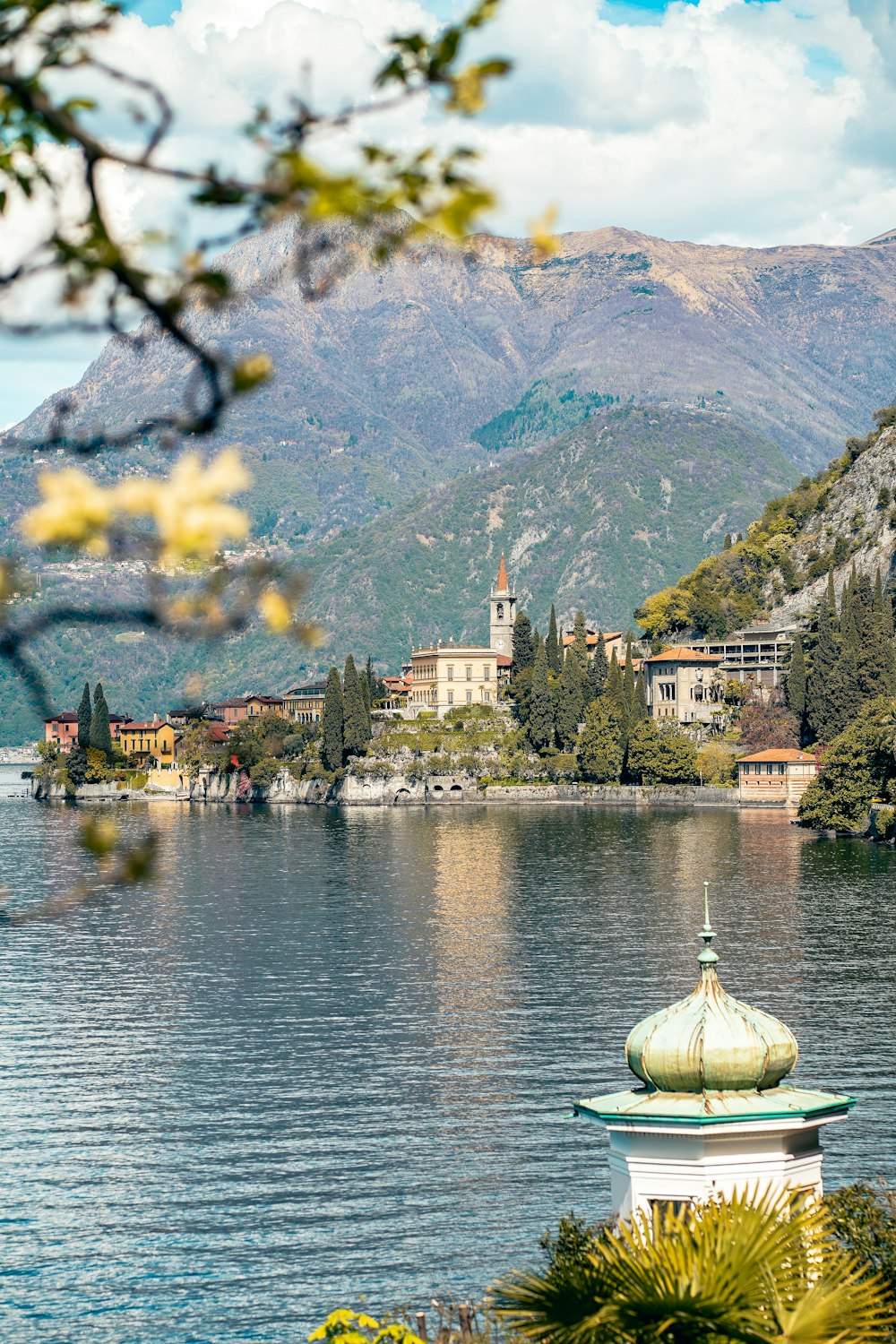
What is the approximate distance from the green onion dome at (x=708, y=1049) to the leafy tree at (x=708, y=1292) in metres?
4.50

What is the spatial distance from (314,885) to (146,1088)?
64420 millimetres

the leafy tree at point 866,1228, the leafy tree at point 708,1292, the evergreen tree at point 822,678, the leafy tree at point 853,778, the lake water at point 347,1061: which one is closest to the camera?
the leafy tree at point 708,1292

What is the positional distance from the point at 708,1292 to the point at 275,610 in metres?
11.3

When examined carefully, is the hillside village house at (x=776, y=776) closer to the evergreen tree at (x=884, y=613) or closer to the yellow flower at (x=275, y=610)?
the evergreen tree at (x=884, y=613)

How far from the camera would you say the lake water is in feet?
133

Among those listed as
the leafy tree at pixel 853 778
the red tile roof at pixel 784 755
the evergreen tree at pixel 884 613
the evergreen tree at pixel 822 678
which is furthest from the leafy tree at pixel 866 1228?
the red tile roof at pixel 784 755

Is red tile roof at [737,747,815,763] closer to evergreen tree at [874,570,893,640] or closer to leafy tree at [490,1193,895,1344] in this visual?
evergreen tree at [874,570,893,640]

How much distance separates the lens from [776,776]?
193m

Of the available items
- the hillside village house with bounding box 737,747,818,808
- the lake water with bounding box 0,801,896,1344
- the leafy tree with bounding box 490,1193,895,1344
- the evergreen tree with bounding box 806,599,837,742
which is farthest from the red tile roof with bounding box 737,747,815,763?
the leafy tree with bounding box 490,1193,895,1344

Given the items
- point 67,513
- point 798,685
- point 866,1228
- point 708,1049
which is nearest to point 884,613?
point 798,685

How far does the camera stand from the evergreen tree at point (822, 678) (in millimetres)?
180625

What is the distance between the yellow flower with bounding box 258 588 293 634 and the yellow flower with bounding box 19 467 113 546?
780 millimetres

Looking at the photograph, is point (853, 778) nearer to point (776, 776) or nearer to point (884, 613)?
point (884, 613)

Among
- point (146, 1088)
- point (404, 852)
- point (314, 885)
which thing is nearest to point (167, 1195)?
point (146, 1088)
